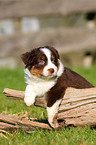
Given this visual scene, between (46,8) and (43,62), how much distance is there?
210 inches

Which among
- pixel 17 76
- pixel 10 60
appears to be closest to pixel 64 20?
pixel 10 60

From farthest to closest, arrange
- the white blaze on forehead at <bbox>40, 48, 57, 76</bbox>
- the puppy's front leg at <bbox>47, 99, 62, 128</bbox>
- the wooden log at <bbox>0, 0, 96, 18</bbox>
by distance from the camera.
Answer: the wooden log at <bbox>0, 0, 96, 18</bbox> → the puppy's front leg at <bbox>47, 99, 62, 128</bbox> → the white blaze on forehead at <bbox>40, 48, 57, 76</bbox>

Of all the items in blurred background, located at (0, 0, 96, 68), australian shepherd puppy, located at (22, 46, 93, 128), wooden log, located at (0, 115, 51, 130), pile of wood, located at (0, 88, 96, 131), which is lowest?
blurred background, located at (0, 0, 96, 68)

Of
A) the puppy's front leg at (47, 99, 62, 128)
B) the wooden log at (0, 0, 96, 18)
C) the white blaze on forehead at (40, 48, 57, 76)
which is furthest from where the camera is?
the wooden log at (0, 0, 96, 18)

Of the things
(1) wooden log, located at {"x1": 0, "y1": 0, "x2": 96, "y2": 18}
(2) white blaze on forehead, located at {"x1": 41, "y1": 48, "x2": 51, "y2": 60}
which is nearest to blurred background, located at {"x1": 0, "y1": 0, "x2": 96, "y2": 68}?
(1) wooden log, located at {"x1": 0, "y1": 0, "x2": 96, "y2": 18}

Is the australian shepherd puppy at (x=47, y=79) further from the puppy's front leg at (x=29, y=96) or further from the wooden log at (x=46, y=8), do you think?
the wooden log at (x=46, y=8)

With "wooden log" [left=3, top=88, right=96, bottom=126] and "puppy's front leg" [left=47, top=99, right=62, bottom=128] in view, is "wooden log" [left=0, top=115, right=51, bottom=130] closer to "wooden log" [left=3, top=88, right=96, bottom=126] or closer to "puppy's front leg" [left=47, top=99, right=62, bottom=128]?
"puppy's front leg" [left=47, top=99, right=62, bottom=128]

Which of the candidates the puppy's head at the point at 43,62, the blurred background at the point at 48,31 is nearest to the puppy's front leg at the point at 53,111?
the puppy's head at the point at 43,62

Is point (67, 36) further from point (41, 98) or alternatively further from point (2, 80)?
point (41, 98)

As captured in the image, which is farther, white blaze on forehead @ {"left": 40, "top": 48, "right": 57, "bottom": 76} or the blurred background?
the blurred background

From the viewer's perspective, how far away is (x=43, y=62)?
3.18 meters

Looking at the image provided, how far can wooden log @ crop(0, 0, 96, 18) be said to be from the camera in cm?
820

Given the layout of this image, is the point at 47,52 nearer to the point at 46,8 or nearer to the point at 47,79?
the point at 47,79

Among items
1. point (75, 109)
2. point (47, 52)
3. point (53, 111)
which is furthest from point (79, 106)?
point (47, 52)
